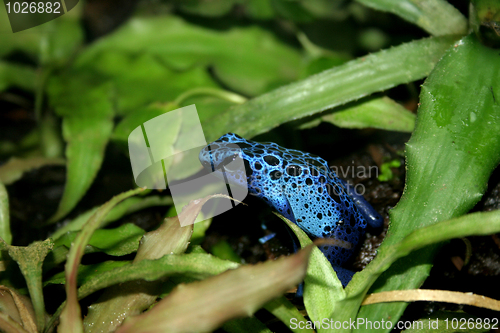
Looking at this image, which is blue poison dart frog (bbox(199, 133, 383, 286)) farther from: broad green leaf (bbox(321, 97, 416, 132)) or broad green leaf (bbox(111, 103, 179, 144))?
broad green leaf (bbox(111, 103, 179, 144))

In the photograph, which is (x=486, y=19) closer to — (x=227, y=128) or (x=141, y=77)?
(x=227, y=128)

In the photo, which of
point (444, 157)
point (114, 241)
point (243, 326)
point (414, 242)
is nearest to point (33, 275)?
point (114, 241)

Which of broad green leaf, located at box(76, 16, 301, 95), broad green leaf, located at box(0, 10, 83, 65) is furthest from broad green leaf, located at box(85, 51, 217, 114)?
broad green leaf, located at box(0, 10, 83, 65)

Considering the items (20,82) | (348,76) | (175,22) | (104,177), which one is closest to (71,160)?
(104,177)

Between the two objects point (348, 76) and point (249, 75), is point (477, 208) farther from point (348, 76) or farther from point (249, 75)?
point (249, 75)

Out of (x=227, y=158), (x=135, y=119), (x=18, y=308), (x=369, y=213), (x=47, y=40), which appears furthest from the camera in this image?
(x=47, y=40)

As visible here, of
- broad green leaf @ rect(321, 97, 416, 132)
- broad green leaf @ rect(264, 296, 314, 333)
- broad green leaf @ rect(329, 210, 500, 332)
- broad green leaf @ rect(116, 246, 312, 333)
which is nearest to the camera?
broad green leaf @ rect(116, 246, 312, 333)

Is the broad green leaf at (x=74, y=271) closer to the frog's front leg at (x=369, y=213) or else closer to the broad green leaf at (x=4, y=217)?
the broad green leaf at (x=4, y=217)
